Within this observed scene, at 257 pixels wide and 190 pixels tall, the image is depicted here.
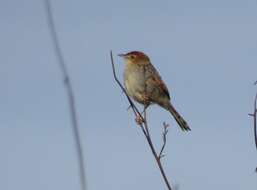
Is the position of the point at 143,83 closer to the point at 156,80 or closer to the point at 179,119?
the point at 156,80

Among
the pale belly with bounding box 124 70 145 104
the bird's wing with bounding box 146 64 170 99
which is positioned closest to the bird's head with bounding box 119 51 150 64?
the bird's wing with bounding box 146 64 170 99

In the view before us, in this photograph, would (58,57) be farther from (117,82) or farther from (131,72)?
(131,72)

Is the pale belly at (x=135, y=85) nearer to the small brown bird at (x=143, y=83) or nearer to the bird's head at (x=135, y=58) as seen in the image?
the small brown bird at (x=143, y=83)

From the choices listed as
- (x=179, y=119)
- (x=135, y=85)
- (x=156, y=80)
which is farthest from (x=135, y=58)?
(x=179, y=119)

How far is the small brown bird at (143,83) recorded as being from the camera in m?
11.2

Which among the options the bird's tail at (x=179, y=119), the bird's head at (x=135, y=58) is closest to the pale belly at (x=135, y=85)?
the bird's head at (x=135, y=58)

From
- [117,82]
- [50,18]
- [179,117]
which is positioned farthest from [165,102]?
[50,18]

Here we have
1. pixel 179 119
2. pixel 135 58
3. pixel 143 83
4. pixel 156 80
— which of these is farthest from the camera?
pixel 135 58

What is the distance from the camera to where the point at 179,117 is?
11.7 meters

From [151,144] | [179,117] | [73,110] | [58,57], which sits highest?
[58,57]

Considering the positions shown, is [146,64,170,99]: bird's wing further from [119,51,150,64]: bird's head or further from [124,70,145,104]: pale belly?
[124,70,145,104]: pale belly

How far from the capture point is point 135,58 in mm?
12180

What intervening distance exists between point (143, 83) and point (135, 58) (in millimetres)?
1036

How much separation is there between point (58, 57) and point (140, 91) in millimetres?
8149
